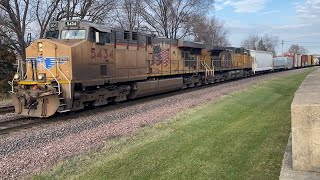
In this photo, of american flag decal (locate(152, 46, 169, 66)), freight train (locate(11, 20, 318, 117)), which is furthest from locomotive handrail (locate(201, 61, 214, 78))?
american flag decal (locate(152, 46, 169, 66))

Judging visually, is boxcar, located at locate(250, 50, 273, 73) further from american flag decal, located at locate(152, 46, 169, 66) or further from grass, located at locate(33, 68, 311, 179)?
grass, located at locate(33, 68, 311, 179)

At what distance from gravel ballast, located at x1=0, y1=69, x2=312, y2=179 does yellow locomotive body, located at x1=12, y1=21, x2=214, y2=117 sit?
0.86 metres

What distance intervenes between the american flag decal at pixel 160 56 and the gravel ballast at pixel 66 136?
5.49 metres

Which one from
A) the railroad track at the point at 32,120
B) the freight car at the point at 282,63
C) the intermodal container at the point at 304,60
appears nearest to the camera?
the railroad track at the point at 32,120

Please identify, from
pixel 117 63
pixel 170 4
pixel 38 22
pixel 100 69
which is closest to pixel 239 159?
pixel 100 69

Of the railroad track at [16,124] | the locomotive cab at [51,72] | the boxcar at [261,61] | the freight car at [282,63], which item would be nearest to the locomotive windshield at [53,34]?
the locomotive cab at [51,72]

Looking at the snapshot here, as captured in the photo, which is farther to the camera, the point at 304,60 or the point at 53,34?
the point at 304,60

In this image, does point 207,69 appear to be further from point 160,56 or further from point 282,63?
point 282,63

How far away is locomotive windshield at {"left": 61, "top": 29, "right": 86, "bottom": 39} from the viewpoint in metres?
14.0

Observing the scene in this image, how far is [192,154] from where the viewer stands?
7.05 m

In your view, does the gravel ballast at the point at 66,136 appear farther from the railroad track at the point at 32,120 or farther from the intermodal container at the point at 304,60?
the intermodal container at the point at 304,60

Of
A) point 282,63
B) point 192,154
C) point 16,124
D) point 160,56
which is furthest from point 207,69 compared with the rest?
point 282,63

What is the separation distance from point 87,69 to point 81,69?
354mm

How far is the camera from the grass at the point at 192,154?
600 cm
